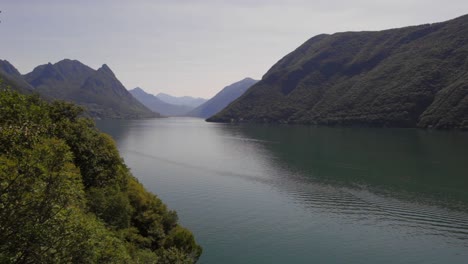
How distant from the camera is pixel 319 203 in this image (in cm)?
6706

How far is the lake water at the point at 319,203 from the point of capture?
45781 mm

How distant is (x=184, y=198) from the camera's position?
226ft

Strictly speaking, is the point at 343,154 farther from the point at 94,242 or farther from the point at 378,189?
the point at 94,242

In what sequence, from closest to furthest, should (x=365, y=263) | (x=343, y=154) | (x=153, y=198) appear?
(x=365, y=263) → (x=153, y=198) → (x=343, y=154)

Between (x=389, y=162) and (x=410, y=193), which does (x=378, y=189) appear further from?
(x=389, y=162)

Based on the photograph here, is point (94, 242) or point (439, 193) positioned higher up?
point (94, 242)

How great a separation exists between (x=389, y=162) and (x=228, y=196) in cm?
6194

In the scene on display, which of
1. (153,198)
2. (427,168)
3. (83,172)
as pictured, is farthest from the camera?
(427,168)

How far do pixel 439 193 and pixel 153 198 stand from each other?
188 feet

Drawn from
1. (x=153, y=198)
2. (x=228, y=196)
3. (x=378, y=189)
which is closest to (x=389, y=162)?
(x=378, y=189)

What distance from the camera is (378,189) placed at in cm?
7712

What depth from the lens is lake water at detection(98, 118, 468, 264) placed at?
4578 centimetres

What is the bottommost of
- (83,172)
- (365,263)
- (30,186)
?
(365,263)

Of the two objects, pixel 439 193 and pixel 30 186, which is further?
pixel 439 193
